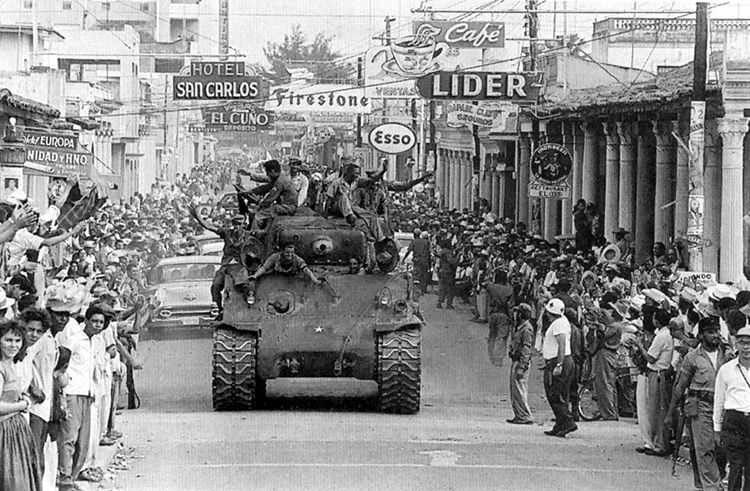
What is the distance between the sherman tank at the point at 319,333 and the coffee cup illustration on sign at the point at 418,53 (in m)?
13.9

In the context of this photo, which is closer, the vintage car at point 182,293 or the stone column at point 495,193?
the vintage car at point 182,293

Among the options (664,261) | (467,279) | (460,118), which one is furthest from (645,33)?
(664,261)

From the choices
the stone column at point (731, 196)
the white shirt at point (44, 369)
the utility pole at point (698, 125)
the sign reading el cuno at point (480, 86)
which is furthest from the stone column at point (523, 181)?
the white shirt at point (44, 369)

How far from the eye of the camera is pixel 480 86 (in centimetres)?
2961

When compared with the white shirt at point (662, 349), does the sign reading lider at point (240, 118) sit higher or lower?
higher

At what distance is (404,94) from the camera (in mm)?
41844

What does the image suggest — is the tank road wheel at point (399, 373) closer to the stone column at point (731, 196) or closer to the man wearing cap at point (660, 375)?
the man wearing cap at point (660, 375)

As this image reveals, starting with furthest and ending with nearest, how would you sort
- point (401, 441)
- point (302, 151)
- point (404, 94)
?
point (302, 151) < point (404, 94) < point (401, 441)

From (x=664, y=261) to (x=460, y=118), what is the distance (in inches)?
511

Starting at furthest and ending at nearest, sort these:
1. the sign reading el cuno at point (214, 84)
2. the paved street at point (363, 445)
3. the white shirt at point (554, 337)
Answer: the sign reading el cuno at point (214, 84)
the white shirt at point (554, 337)
the paved street at point (363, 445)

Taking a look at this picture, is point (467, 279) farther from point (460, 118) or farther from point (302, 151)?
point (302, 151)

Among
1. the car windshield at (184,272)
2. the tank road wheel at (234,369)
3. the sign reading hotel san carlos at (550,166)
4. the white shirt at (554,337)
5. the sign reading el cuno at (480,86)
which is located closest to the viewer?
the white shirt at (554,337)

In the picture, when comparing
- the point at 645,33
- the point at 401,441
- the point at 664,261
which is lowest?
the point at 401,441

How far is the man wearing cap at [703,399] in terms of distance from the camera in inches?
516
